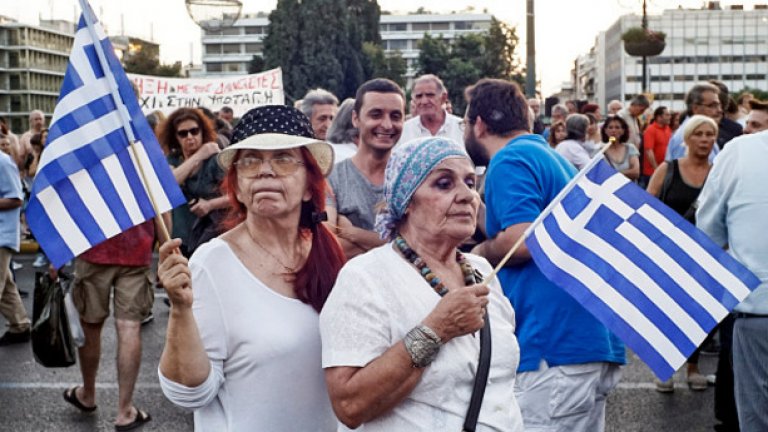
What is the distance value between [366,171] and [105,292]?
6.52ft

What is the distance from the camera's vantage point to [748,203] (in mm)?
4125

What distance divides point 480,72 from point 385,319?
69517mm

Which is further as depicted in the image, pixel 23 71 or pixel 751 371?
pixel 23 71

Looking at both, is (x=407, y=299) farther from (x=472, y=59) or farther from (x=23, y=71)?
(x=23, y=71)

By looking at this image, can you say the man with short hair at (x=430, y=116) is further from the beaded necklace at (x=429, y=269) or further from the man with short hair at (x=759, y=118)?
the beaded necklace at (x=429, y=269)

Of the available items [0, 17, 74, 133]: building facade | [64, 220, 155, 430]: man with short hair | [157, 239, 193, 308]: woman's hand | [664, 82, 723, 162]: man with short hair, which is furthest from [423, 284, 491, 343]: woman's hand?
[0, 17, 74, 133]: building facade

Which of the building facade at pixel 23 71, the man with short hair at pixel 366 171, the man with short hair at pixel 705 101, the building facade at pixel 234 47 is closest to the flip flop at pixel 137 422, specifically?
the man with short hair at pixel 366 171

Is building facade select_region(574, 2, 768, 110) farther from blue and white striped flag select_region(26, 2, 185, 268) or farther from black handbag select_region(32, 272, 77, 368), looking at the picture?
blue and white striped flag select_region(26, 2, 185, 268)

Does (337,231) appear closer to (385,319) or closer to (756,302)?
(756,302)

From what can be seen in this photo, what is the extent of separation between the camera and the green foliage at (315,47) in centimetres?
7194

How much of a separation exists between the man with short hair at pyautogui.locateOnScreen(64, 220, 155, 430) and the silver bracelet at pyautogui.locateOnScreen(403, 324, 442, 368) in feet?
12.3

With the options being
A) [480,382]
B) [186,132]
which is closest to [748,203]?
[480,382]

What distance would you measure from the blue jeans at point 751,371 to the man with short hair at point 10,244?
19.3ft

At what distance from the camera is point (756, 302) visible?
412 cm
